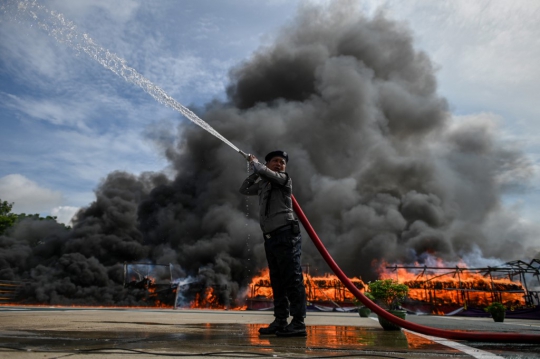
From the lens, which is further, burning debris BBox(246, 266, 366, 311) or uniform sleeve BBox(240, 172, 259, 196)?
burning debris BBox(246, 266, 366, 311)

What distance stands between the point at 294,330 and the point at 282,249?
2.28ft

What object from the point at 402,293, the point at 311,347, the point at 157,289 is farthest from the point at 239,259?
the point at 311,347

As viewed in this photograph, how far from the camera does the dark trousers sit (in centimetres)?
357

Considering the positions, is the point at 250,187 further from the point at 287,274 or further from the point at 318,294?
the point at 318,294

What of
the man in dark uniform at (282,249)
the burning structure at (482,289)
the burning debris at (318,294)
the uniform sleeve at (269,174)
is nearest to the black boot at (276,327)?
the man in dark uniform at (282,249)

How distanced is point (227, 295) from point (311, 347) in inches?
1111

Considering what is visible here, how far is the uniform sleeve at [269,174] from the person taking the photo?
12.0 ft

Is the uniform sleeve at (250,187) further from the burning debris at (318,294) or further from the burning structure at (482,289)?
the burning structure at (482,289)

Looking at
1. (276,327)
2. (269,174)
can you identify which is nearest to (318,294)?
(276,327)

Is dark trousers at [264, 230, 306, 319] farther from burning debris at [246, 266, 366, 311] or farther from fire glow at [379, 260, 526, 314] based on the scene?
fire glow at [379, 260, 526, 314]

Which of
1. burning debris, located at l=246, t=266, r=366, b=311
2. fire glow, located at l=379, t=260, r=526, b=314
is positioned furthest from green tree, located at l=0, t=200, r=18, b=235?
fire glow, located at l=379, t=260, r=526, b=314

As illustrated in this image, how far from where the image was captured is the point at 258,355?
2.14m

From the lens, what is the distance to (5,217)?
120ft

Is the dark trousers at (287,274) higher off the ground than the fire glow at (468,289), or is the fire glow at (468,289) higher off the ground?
the fire glow at (468,289)
